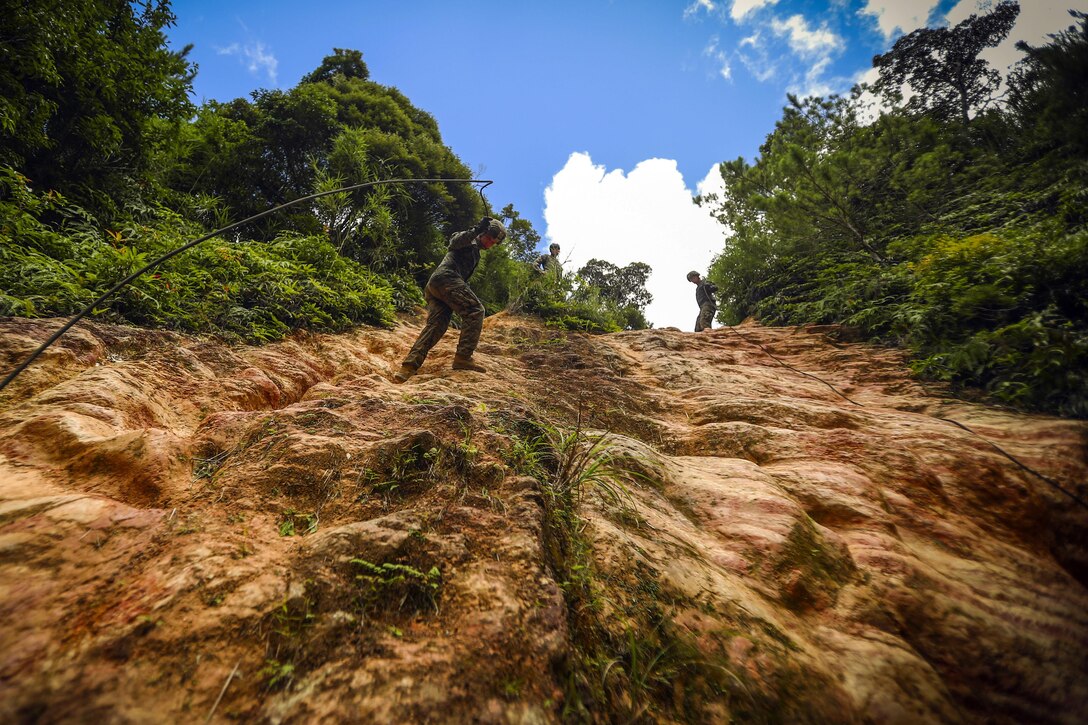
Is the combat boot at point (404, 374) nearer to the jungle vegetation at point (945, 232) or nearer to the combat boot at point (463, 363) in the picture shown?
the combat boot at point (463, 363)

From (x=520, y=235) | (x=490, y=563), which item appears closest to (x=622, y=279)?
(x=520, y=235)

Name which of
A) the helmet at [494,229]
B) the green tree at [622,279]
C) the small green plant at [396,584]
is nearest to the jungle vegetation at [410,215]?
the helmet at [494,229]

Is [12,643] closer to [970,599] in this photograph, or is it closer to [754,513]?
[754,513]

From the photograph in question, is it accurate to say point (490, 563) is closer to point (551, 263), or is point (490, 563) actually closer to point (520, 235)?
point (551, 263)

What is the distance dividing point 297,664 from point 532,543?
2.51 ft

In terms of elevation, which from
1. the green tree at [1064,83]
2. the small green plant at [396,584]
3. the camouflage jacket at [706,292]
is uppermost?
the green tree at [1064,83]

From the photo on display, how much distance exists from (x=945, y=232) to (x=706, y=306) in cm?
458

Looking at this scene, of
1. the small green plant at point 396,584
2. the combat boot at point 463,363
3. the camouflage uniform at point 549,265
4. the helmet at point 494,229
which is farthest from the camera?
the camouflage uniform at point 549,265

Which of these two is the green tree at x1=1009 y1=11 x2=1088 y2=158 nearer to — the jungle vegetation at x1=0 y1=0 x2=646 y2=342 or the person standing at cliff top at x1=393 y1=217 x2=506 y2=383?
the person standing at cliff top at x1=393 y1=217 x2=506 y2=383

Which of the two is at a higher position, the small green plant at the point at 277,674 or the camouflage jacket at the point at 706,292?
the camouflage jacket at the point at 706,292

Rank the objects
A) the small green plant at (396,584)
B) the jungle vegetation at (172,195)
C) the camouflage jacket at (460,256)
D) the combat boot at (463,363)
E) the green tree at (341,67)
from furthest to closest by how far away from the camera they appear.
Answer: the green tree at (341,67)
the camouflage jacket at (460,256)
the combat boot at (463,363)
the jungle vegetation at (172,195)
the small green plant at (396,584)

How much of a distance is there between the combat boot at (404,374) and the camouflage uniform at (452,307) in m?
0.04

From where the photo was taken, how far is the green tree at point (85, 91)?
3.70 m

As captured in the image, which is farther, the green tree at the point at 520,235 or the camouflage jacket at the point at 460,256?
the green tree at the point at 520,235
